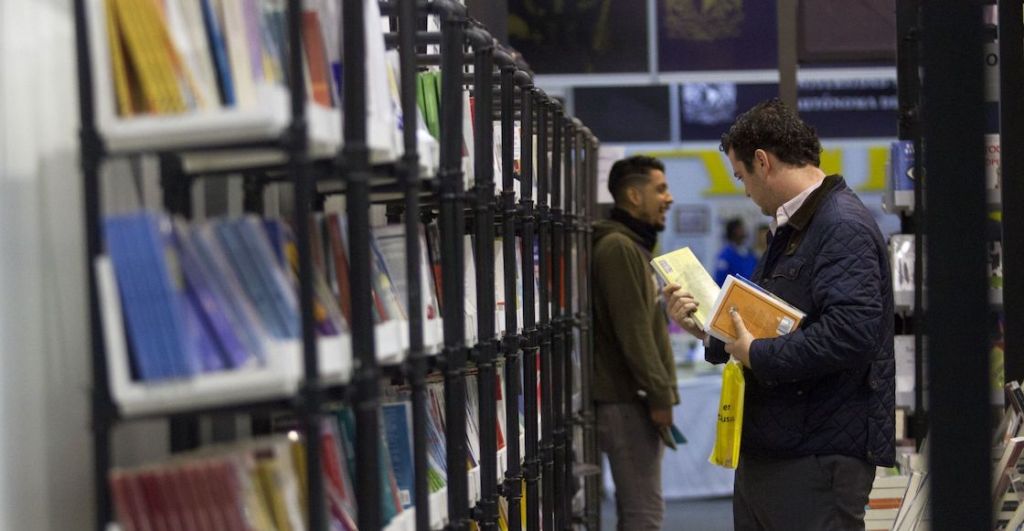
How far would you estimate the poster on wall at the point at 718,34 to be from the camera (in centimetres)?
835

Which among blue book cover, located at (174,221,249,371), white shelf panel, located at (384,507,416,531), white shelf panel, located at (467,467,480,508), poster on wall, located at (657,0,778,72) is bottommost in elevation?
white shelf panel, located at (467,467,480,508)

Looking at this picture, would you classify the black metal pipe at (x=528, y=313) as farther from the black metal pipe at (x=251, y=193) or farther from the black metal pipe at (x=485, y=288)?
the black metal pipe at (x=251, y=193)

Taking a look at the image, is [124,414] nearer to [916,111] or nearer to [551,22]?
[916,111]

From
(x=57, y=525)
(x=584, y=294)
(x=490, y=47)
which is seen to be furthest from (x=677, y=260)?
(x=57, y=525)

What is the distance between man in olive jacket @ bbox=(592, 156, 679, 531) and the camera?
19.4ft

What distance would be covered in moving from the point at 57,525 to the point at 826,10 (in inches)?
230

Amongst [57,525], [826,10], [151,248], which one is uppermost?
[826,10]

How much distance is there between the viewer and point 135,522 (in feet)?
6.77

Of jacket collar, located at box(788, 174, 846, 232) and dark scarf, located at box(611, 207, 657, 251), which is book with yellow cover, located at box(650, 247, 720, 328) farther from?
dark scarf, located at box(611, 207, 657, 251)

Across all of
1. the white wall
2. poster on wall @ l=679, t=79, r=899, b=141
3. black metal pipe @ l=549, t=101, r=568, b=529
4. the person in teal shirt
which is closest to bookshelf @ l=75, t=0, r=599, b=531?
the white wall

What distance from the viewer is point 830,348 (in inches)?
135

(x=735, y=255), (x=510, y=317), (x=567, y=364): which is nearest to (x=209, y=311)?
(x=510, y=317)

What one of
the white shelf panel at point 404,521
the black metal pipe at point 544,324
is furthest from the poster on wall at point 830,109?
the white shelf panel at point 404,521

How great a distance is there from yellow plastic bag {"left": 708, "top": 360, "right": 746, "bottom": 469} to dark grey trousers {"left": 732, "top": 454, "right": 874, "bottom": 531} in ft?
0.31
